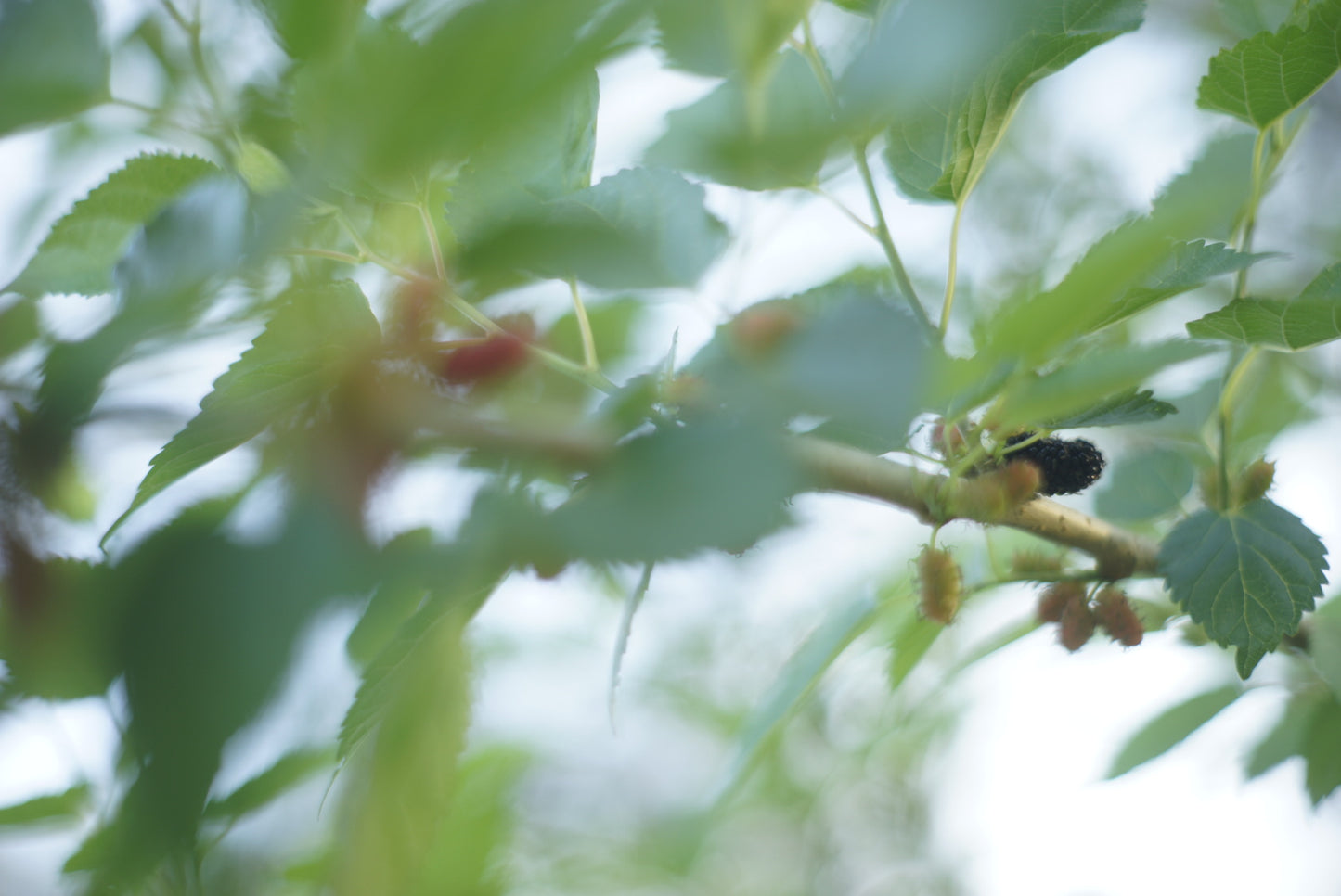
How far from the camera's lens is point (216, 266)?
119 millimetres

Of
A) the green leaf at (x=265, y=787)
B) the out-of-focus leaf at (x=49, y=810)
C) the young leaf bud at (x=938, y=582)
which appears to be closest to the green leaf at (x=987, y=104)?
the young leaf bud at (x=938, y=582)

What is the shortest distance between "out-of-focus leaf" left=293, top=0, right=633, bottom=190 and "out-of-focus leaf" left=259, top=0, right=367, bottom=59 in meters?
0.01

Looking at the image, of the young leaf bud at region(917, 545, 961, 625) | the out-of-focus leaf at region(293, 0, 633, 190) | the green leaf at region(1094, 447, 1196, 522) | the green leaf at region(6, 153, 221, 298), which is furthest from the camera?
the green leaf at region(1094, 447, 1196, 522)

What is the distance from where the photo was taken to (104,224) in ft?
0.82

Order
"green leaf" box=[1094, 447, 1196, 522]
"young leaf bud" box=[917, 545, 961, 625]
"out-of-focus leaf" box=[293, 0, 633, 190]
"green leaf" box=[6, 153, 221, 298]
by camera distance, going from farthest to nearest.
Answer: "green leaf" box=[1094, 447, 1196, 522]
"young leaf bud" box=[917, 545, 961, 625]
"green leaf" box=[6, 153, 221, 298]
"out-of-focus leaf" box=[293, 0, 633, 190]

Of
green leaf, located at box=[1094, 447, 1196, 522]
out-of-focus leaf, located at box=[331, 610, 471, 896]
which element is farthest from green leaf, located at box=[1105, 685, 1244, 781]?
out-of-focus leaf, located at box=[331, 610, 471, 896]

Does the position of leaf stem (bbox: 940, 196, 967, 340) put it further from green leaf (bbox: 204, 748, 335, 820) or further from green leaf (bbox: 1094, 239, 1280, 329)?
green leaf (bbox: 204, 748, 335, 820)

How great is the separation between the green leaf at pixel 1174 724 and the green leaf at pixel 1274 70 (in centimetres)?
28

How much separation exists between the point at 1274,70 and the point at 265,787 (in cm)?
37

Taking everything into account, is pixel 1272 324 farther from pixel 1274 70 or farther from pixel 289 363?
pixel 289 363

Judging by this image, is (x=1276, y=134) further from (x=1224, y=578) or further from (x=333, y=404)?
(x=333, y=404)

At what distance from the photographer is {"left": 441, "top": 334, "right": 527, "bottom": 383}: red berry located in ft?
0.61

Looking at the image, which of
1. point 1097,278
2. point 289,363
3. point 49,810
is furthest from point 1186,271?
point 49,810

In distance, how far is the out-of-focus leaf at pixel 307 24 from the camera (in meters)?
0.11
